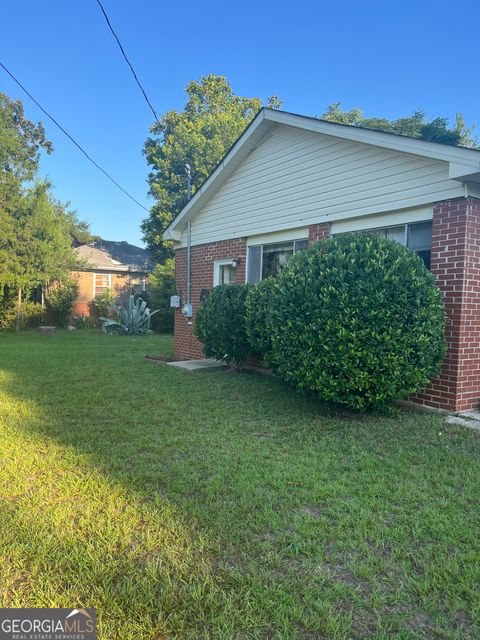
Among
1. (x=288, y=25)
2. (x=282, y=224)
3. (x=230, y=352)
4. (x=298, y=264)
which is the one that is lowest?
(x=230, y=352)

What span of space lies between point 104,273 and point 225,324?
48.7ft

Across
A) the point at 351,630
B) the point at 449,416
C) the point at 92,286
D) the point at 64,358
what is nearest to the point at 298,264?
the point at 449,416

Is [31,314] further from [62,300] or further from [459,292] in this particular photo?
[459,292]

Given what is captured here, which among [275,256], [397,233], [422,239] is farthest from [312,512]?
[275,256]

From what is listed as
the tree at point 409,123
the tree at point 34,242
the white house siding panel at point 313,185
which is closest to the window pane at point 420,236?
the white house siding panel at point 313,185

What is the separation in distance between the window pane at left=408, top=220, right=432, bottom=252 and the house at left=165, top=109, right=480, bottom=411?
1 cm

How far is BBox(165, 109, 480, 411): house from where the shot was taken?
487 centimetres

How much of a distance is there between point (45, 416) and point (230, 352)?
11.2ft

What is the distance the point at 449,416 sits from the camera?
4.81m

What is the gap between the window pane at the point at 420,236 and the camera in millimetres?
5270

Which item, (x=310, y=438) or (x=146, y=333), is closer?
(x=310, y=438)

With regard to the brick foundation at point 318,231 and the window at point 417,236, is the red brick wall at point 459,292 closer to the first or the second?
the window at point 417,236

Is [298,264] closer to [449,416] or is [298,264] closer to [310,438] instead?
[310,438]

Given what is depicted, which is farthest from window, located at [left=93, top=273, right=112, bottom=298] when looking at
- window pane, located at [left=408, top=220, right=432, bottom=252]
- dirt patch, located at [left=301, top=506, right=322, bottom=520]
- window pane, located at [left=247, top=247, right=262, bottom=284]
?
dirt patch, located at [left=301, top=506, right=322, bottom=520]
